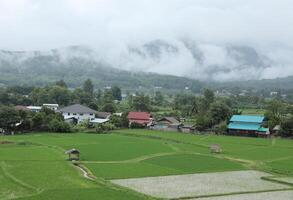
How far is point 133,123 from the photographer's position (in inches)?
3221

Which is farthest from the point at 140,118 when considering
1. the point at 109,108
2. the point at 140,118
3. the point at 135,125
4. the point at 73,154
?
the point at 73,154

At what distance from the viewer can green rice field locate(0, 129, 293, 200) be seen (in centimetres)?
2527

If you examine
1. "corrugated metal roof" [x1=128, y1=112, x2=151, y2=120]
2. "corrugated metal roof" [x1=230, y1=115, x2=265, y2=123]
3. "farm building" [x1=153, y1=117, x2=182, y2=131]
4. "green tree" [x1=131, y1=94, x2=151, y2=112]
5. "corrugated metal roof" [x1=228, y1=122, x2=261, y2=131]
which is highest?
"green tree" [x1=131, y1=94, x2=151, y2=112]

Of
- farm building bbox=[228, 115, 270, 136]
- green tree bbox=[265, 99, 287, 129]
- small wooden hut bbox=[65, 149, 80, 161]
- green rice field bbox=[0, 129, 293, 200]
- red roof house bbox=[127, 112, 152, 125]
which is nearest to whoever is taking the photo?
green rice field bbox=[0, 129, 293, 200]

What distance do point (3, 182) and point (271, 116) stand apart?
56.9m

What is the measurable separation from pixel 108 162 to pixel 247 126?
3916 cm

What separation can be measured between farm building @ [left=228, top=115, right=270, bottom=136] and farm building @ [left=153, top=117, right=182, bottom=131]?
33.7ft

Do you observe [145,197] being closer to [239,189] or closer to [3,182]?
[239,189]

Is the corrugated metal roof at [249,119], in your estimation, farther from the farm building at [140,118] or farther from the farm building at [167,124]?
the farm building at [140,118]

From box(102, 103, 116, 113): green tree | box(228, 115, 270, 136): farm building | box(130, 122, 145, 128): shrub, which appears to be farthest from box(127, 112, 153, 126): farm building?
box(228, 115, 270, 136): farm building

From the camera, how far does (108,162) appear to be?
37781 mm

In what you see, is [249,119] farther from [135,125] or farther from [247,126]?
[135,125]

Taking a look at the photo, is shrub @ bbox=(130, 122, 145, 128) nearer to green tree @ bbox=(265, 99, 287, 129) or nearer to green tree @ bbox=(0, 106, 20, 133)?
A: green tree @ bbox=(265, 99, 287, 129)

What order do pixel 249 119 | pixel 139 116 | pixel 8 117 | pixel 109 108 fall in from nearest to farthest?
pixel 8 117, pixel 249 119, pixel 139 116, pixel 109 108
